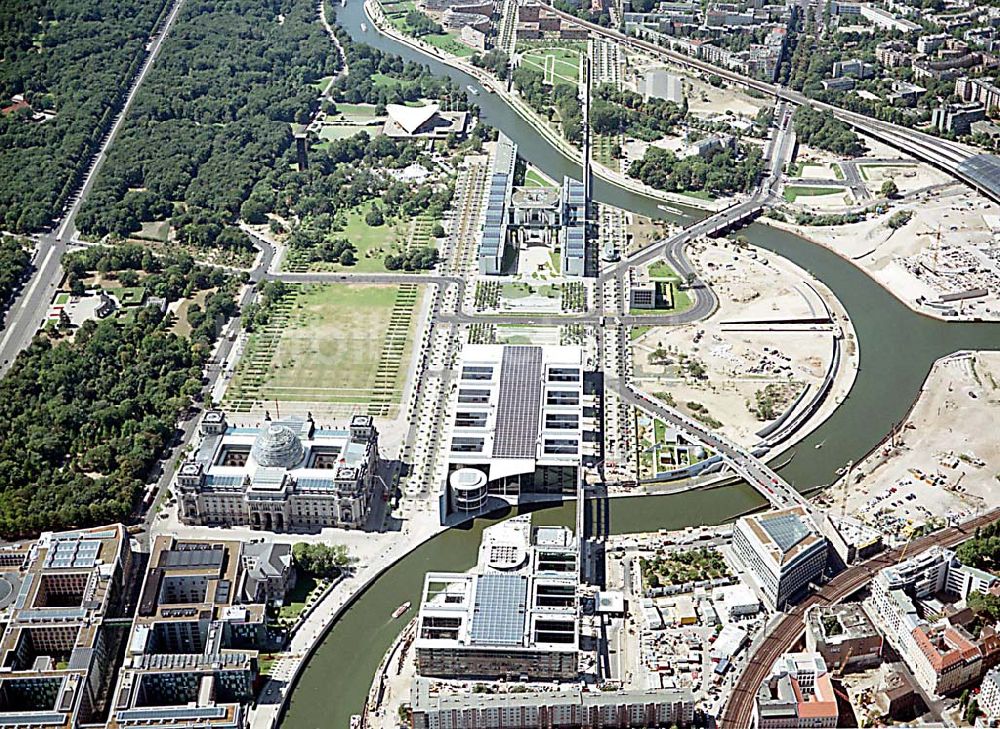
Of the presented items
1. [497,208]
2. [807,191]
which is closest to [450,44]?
[497,208]

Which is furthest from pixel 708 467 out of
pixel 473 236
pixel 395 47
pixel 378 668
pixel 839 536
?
pixel 395 47

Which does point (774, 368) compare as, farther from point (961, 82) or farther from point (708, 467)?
point (961, 82)

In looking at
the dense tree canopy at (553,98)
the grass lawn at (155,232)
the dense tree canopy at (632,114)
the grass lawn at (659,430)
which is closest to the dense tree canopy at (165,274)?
the grass lawn at (155,232)

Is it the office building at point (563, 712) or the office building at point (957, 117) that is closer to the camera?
the office building at point (563, 712)

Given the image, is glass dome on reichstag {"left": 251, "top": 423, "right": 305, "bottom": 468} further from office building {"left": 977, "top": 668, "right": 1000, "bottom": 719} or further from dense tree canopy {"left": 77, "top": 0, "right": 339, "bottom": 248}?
office building {"left": 977, "top": 668, "right": 1000, "bottom": 719}

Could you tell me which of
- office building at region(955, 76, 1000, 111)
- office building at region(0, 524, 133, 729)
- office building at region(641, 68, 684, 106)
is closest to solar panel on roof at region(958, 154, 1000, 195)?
office building at region(955, 76, 1000, 111)

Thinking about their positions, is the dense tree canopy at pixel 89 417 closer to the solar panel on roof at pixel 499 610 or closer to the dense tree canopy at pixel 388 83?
the solar panel on roof at pixel 499 610
